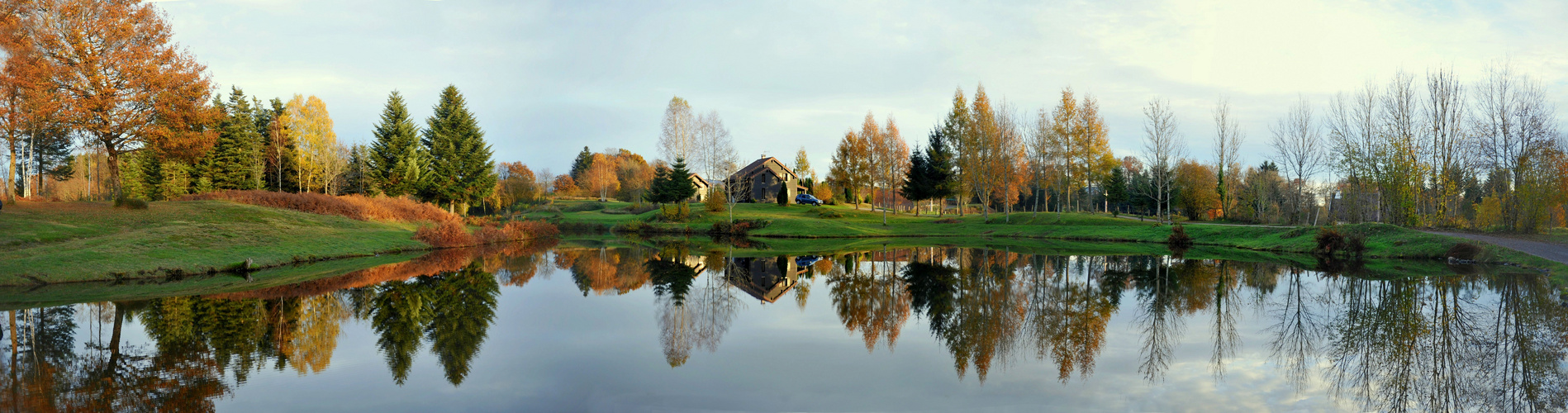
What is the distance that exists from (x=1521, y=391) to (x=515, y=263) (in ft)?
72.9

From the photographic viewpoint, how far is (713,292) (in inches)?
586

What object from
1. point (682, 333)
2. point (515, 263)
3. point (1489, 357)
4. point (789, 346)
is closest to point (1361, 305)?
point (1489, 357)

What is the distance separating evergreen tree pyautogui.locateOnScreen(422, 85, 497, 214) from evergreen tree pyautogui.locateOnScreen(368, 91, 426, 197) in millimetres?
920

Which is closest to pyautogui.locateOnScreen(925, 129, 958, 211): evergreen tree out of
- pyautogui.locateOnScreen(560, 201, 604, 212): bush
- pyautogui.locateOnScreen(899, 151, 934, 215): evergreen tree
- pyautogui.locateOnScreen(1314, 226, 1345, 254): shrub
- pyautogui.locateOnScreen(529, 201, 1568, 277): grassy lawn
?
pyautogui.locateOnScreen(899, 151, 934, 215): evergreen tree

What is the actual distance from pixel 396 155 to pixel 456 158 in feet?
12.6

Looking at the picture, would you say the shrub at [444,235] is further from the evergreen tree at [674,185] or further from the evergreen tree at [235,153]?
the evergreen tree at [235,153]

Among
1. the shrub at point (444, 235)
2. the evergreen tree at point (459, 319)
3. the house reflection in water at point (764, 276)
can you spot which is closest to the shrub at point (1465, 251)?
the house reflection in water at point (764, 276)

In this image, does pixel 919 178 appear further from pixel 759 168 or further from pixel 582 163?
pixel 582 163

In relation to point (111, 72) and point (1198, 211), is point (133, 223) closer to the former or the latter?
point (111, 72)

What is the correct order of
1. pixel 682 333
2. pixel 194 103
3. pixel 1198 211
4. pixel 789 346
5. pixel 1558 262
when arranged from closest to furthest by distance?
pixel 789 346
pixel 682 333
pixel 1558 262
pixel 194 103
pixel 1198 211

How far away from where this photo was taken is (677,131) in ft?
176

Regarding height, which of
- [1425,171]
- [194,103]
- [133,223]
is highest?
[194,103]

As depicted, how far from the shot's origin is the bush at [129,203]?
77.2 ft

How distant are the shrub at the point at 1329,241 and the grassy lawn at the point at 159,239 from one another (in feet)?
117
